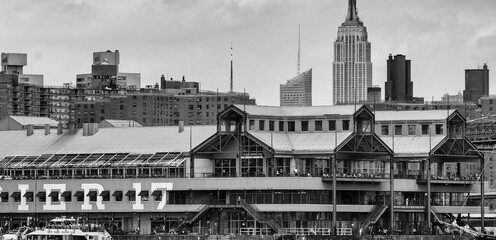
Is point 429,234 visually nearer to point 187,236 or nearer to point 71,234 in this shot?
point 187,236

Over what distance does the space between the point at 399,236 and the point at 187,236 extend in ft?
78.5

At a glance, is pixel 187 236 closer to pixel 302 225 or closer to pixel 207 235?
pixel 207 235

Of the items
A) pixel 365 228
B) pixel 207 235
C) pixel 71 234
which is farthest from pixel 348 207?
pixel 71 234

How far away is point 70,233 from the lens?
186m

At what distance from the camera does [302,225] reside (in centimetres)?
19825

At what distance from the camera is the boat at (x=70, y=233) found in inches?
7283

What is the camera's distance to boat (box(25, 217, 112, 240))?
185 meters

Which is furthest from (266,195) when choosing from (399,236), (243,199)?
(399,236)

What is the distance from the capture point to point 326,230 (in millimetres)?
197250

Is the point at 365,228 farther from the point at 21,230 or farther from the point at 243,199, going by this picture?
the point at 21,230

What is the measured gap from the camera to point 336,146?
19988 centimetres

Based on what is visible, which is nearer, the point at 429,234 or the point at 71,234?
the point at 71,234

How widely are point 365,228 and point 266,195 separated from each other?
12058mm

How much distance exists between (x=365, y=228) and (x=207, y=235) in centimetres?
1859
